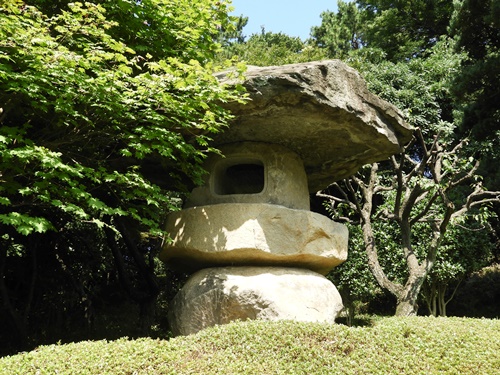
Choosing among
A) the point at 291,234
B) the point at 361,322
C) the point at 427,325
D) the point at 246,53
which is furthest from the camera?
the point at 246,53

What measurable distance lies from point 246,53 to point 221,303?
15.1 m

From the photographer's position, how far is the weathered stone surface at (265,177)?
7402 mm

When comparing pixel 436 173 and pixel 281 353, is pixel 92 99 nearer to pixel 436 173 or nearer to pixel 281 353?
pixel 281 353

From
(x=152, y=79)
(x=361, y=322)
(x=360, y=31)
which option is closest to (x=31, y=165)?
(x=152, y=79)

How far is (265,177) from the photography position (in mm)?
7523

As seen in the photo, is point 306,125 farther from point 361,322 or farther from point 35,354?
point 361,322

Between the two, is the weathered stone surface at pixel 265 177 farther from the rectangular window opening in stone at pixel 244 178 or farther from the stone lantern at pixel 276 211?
the rectangular window opening in stone at pixel 244 178

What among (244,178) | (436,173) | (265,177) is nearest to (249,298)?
(265,177)

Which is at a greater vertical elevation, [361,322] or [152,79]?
[152,79]

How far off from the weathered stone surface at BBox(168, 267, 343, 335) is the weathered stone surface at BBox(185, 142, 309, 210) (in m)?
1.14

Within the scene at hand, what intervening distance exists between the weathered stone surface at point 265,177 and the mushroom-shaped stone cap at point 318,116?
0.15 m

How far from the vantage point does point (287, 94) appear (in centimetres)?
629

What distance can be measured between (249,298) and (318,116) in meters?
2.72

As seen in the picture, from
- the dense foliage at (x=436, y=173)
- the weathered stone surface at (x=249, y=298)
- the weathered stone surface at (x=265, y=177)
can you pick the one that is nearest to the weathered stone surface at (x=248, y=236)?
the weathered stone surface at (x=249, y=298)
